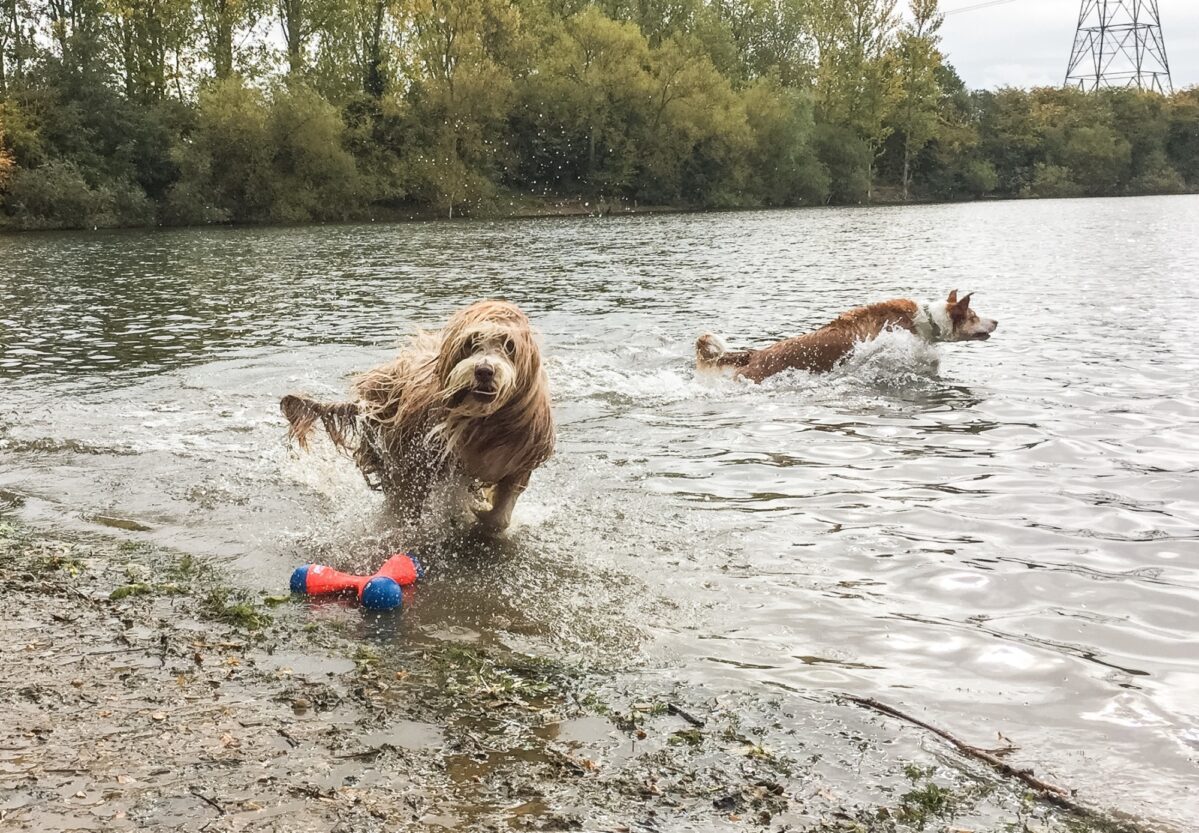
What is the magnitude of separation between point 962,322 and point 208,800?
10.8 meters

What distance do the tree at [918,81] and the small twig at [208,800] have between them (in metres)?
86.6

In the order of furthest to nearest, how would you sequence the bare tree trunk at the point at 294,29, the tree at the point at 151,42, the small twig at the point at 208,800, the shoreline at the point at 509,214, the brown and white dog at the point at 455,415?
the bare tree trunk at the point at 294,29
the tree at the point at 151,42
the shoreline at the point at 509,214
the brown and white dog at the point at 455,415
the small twig at the point at 208,800

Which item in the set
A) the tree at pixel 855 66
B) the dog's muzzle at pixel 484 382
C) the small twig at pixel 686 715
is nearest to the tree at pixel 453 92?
the tree at pixel 855 66

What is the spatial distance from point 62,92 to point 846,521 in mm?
52285

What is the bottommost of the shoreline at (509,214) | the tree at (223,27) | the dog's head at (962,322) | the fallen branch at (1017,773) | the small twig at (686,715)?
the fallen branch at (1017,773)

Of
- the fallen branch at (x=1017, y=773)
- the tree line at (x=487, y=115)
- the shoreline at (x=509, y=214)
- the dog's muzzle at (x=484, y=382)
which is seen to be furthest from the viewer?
the tree line at (x=487, y=115)

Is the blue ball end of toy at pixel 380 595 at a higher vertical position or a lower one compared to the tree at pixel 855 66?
lower

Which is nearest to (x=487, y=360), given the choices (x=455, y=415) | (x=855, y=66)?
(x=455, y=415)

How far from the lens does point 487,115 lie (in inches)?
2379

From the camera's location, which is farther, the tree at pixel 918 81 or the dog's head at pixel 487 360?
the tree at pixel 918 81

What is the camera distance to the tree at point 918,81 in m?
82.5

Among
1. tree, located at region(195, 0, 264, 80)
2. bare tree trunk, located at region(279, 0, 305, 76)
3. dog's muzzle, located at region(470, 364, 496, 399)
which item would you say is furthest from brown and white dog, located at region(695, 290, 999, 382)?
bare tree trunk, located at region(279, 0, 305, 76)

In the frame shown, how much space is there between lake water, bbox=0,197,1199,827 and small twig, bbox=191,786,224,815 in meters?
1.77

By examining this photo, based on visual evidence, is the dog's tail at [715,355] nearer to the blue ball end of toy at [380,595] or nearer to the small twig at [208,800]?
the blue ball end of toy at [380,595]
